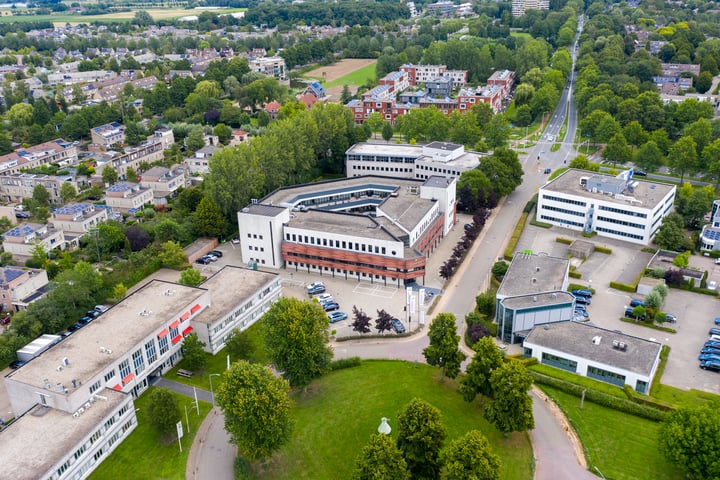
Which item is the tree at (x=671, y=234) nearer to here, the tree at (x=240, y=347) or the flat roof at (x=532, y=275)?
the flat roof at (x=532, y=275)

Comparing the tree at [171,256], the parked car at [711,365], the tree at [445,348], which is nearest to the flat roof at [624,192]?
the parked car at [711,365]

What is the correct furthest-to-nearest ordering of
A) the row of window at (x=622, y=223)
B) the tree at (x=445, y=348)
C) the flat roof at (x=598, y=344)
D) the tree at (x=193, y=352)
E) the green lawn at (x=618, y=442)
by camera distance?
the row of window at (x=622, y=223) < the tree at (x=193, y=352) < the flat roof at (x=598, y=344) < the tree at (x=445, y=348) < the green lawn at (x=618, y=442)

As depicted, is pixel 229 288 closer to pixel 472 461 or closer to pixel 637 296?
pixel 472 461

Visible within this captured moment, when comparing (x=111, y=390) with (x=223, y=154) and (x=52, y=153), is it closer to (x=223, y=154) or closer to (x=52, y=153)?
(x=223, y=154)

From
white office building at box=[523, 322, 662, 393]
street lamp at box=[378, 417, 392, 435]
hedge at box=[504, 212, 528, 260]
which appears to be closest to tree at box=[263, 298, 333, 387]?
street lamp at box=[378, 417, 392, 435]

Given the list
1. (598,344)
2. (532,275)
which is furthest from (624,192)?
(598,344)

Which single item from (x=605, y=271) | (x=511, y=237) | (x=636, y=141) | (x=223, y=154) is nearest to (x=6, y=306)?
(x=223, y=154)
